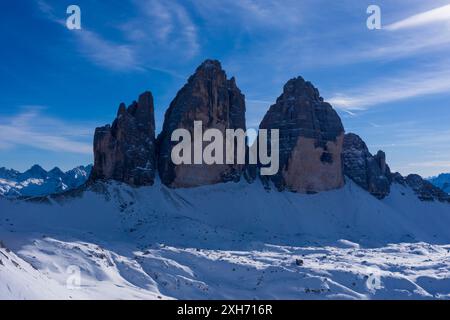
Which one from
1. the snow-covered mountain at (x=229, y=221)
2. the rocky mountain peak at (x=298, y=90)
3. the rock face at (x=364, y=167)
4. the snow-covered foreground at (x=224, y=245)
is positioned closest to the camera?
the snow-covered foreground at (x=224, y=245)

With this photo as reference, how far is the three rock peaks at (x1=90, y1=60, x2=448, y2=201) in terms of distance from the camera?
77.4 metres

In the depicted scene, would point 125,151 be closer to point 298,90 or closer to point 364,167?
point 298,90

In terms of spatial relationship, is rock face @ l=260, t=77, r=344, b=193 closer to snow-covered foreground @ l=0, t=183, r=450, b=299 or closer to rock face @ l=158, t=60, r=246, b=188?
snow-covered foreground @ l=0, t=183, r=450, b=299

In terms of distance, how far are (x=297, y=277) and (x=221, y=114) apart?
153 ft

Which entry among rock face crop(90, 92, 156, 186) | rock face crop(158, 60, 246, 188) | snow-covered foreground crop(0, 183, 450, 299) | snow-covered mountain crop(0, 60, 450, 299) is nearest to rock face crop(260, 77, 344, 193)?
snow-covered mountain crop(0, 60, 450, 299)

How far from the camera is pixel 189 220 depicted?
68.5 meters

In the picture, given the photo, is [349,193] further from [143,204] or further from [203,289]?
[203,289]

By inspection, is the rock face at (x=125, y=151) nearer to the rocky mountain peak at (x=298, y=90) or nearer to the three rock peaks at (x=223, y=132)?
the three rock peaks at (x=223, y=132)

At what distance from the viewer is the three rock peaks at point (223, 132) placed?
77375 mm

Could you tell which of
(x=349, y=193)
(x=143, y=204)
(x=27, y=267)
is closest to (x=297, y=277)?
(x=27, y=267)

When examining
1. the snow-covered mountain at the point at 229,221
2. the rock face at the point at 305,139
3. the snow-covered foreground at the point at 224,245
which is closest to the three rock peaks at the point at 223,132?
the rock face at the point at 305,139

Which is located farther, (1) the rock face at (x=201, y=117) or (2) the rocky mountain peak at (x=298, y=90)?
(2) the rocky mountain peak at (x=298, y=90)

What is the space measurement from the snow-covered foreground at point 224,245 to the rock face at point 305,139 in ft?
11.3

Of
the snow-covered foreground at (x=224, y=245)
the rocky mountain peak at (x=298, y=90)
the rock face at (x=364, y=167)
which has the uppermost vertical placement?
the rocky mountain peak at (x=298, y=90)
